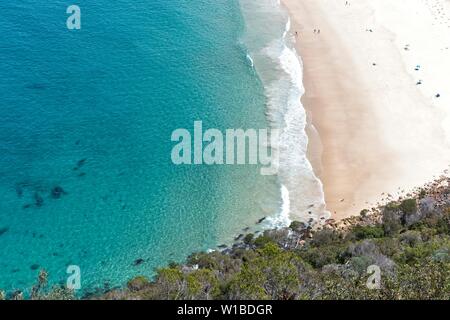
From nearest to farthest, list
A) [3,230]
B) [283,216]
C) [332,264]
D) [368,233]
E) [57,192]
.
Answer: [332,264]
[368,233]
[3,230]
[283,216]
[57,192]

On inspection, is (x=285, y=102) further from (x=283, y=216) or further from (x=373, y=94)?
(x=283, y=216)

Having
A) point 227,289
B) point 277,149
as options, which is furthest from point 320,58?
point 227,289

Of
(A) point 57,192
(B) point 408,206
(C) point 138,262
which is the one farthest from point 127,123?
(B) point 408,206

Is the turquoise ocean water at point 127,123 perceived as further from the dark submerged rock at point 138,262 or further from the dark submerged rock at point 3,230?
the dark submerged rock at point 3,230

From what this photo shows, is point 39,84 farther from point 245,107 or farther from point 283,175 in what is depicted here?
point 283,175

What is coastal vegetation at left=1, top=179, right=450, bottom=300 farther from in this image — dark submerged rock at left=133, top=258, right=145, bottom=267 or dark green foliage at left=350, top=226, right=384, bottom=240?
dark submerged rock at left=133, top=258, right=145, bottom=267

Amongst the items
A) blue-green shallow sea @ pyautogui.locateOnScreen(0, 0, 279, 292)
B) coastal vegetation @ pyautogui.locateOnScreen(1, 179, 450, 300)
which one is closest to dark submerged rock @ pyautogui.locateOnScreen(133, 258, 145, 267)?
blue-green shallow sea @ pyautogui.locateOnScreen(0, 0, 279, 292)

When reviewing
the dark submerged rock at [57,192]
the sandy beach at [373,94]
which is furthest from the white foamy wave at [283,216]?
the dark submerged rock at [57,192]
